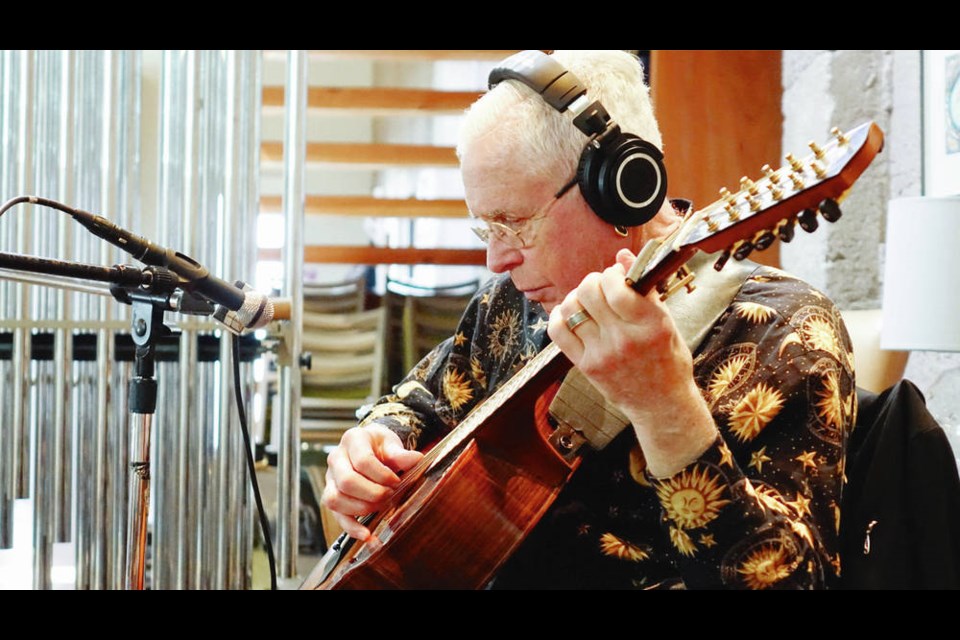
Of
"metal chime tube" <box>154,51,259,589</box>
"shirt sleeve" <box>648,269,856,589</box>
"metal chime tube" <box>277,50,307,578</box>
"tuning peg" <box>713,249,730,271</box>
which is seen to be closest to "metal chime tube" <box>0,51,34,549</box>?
"metal chime tube" <box>154,51,259,589</box>

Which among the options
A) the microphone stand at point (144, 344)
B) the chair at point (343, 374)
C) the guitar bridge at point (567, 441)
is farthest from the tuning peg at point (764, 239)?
the chair at point (343, 374)

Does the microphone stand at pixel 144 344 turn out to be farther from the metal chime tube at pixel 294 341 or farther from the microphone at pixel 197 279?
the metal chime tube at pixel 294 341

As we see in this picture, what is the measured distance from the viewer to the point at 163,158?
7.66 feet

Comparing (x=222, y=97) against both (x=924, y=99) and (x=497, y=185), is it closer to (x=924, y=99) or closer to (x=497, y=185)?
(x=497, y=185)

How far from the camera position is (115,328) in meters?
2.28

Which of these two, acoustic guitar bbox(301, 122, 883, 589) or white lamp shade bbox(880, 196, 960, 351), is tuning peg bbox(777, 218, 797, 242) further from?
white lamp shade bbox(880, 196, 960, 351)

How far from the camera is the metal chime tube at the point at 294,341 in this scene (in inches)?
92.2

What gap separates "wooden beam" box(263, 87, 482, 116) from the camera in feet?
12.4

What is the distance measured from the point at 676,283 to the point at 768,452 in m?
0.23

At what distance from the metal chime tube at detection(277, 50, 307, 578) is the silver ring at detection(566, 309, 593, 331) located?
1501mm

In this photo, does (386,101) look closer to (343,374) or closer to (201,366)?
(343,374)
